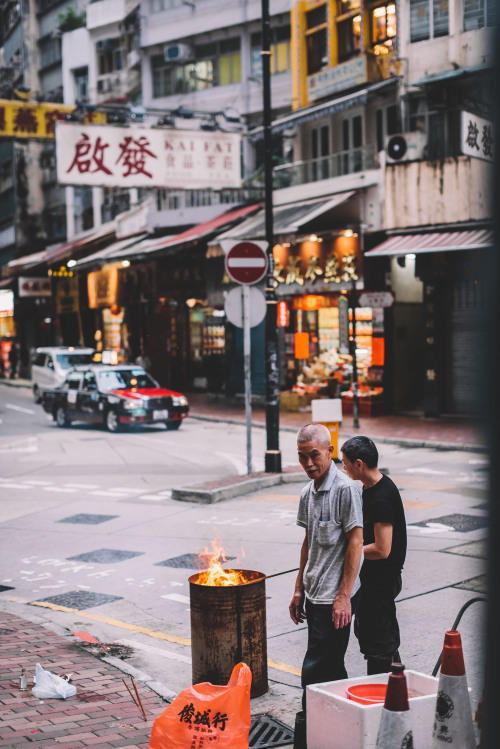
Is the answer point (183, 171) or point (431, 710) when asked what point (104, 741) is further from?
point (183, 171)

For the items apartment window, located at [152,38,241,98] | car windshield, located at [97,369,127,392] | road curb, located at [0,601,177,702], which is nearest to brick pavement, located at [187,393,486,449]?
car windshield, located at [97,369,127,392]

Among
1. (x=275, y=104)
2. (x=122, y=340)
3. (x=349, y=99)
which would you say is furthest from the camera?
(x=122, y=340)

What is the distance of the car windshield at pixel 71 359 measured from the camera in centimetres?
2911

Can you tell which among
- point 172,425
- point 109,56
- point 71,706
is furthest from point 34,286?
point 71,706

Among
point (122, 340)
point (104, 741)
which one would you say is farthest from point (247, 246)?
point (122, 340)

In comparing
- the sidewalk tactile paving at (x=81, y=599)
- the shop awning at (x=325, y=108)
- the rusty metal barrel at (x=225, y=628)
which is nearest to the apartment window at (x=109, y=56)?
the shop awning at (x=325, y=108)

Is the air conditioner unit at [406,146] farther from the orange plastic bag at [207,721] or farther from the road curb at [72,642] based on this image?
the orange plastic bag at [207,721]

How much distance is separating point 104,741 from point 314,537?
153 centimetres

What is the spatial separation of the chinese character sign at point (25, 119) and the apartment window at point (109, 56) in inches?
740

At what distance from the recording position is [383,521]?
459 cm

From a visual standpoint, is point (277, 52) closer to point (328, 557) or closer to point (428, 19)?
point (428, 19)

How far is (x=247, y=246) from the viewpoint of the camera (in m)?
12.8

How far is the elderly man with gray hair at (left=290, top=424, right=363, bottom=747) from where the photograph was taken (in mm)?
4449

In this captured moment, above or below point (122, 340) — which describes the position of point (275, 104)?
above
